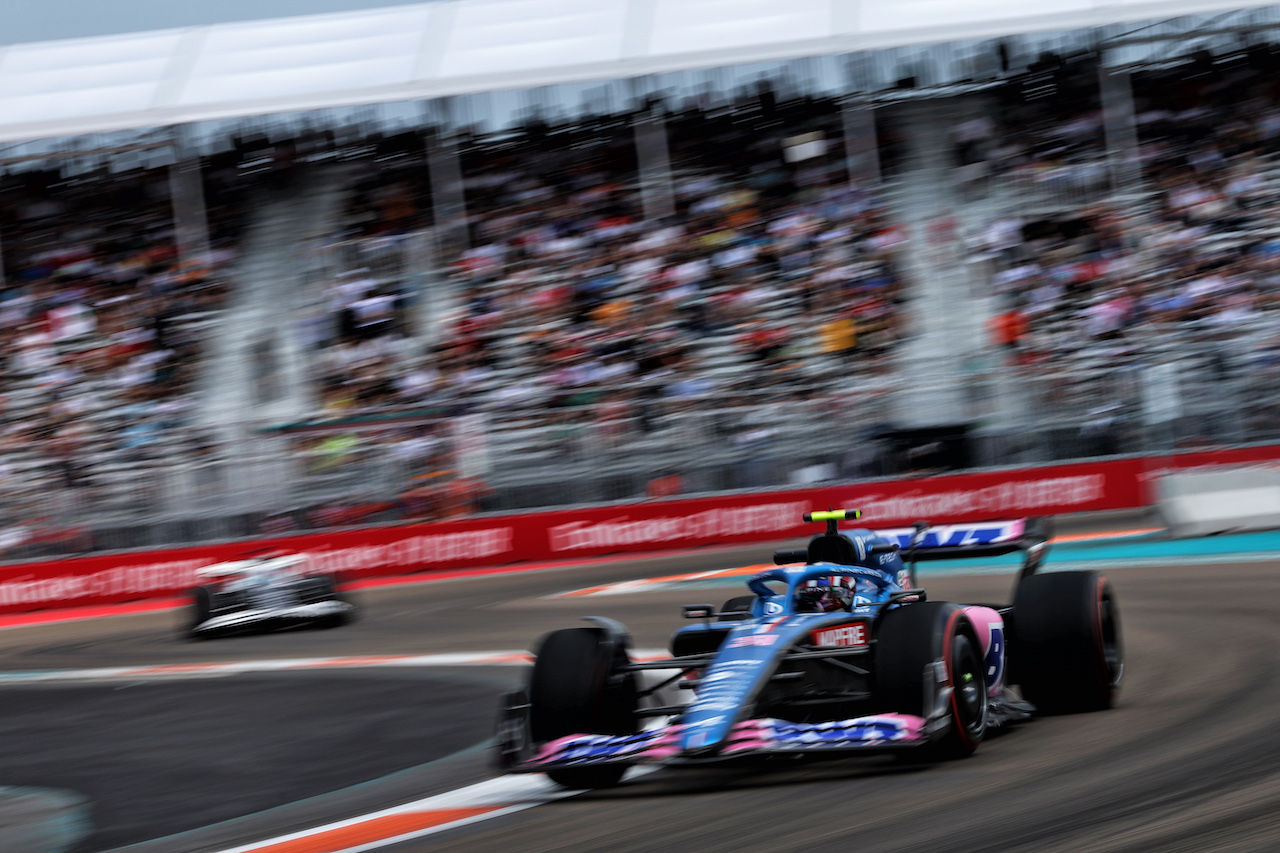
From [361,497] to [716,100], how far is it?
25.0 ft

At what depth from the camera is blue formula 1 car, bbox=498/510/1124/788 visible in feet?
18.6

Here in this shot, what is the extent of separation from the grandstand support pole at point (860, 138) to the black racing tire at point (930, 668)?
588 inches

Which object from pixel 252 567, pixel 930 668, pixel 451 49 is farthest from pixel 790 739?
pixel 451 49

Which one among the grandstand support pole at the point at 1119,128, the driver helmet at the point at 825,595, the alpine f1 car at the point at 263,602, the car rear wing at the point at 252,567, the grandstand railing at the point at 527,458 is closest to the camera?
the driver helmet at the point at 825,595

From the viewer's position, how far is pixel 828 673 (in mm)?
6215

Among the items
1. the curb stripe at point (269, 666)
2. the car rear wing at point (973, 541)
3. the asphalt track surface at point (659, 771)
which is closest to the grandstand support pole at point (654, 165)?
the asphalt track surface at point (659, 771)

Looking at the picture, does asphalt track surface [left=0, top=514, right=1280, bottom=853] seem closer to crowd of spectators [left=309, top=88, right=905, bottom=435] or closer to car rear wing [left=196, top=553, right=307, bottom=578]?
car rear wing [left=196, top=553, right=307, bottom=578]

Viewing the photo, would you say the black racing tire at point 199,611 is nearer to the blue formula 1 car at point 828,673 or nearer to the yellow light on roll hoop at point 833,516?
the blue formula 1 car at point 828,673

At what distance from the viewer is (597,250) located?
67.2ft

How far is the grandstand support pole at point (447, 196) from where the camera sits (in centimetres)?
2106

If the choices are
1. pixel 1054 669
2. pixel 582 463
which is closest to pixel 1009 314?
pixel 582 463

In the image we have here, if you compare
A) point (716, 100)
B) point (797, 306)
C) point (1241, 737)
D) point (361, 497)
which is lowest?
point (1241, 737)

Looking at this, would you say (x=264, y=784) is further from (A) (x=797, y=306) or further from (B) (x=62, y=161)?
(B) (x=62, y=161)

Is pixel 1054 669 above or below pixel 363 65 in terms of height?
below
